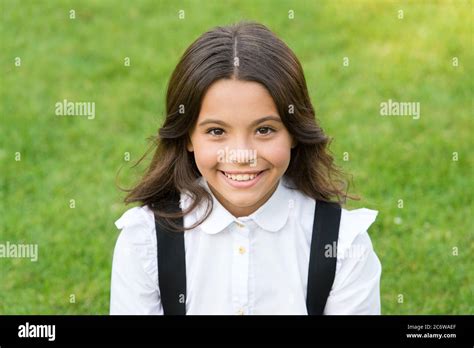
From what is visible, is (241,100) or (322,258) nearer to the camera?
(241,100)

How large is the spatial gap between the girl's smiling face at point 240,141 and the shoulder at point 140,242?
242mm

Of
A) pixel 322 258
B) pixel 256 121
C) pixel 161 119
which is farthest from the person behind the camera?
pixel 161 119

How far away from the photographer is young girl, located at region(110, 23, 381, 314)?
288 centimetres

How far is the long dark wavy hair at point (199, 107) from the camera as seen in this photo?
2863 mm

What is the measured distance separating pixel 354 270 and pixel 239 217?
39cm

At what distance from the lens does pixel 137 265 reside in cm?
299

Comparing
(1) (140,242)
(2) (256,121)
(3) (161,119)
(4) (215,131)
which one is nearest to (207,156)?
(4) (215,131)

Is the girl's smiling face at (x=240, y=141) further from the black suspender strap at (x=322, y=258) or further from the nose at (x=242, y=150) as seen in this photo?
the black suspender strap at (x=322, y=258)

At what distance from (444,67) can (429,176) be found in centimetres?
106

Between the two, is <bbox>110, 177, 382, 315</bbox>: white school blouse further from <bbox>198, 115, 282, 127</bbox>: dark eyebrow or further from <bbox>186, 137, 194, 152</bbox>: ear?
<bbox>198, 115, 282, 127</bbox>: dark eyebrow

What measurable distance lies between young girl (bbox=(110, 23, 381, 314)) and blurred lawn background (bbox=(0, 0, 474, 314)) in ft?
3.41

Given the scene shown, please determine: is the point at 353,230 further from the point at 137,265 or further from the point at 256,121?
the point at 137,265
